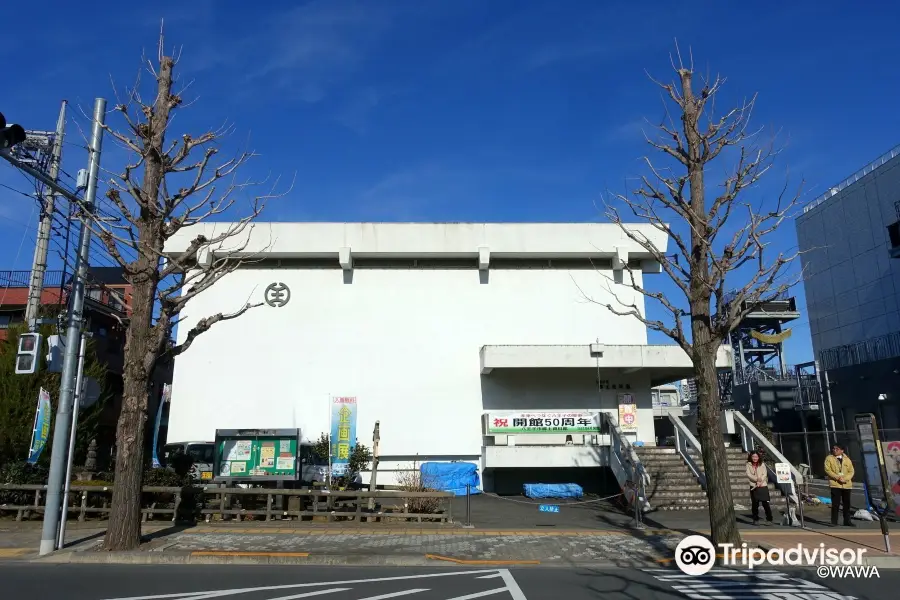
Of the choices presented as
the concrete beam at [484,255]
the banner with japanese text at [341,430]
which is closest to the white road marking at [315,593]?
the banner with japanese text at [341,430]

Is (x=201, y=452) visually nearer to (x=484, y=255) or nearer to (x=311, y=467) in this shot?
(x=311, y=467)

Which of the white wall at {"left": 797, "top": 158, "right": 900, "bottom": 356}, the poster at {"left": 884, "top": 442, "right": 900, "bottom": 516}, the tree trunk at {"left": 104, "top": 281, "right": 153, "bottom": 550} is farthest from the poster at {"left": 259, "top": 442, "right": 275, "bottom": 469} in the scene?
the white wall at {"left": 797, "top": 158, "right": 900, "bottom": 356}

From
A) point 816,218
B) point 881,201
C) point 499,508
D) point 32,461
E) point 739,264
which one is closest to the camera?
point 739,264

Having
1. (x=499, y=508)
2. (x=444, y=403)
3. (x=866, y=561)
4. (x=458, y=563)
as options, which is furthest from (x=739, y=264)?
(x=444, y=403)

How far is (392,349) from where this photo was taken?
24344 millimetres

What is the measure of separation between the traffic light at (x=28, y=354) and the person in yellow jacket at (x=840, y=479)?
16.7m

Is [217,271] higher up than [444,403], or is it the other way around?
[217,271]

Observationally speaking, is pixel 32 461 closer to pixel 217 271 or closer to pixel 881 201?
pixel 217 271

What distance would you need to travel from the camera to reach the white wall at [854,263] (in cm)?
3659

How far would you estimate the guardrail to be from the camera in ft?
45.6

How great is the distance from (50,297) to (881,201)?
157 ft

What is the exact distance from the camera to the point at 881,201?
36656mm

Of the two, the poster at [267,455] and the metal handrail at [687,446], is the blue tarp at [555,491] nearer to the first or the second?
the metal handrail at [687,446]

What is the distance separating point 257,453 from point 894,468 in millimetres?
15178
